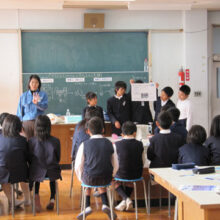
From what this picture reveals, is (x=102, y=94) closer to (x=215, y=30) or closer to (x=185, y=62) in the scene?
(x=185, y=62)

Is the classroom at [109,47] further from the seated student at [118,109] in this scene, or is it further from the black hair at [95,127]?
the black hair at [95,127]

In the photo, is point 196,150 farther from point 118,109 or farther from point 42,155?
point 118,109

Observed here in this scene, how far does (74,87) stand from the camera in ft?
24.9

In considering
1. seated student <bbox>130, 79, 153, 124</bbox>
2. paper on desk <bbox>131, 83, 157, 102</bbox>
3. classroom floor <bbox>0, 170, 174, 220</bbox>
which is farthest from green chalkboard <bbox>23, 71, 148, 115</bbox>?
classroom floor <bbox>0, 170, 174, 220</bbox>

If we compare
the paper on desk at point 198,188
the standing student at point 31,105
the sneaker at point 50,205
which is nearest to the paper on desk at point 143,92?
the standing student at point 31,105

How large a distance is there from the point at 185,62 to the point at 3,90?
365 cm

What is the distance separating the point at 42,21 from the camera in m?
7.42

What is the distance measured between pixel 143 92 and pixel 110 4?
2.12 metres

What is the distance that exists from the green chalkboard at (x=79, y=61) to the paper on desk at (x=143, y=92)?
1648 millimetres

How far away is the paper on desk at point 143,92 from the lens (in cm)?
612

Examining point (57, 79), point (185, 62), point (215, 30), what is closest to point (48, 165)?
point (57, 79)

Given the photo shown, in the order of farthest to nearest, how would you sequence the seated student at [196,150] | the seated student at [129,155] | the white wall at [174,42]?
the white wall at [174,42], the seated student at [129,155], the seated student at [196,150]

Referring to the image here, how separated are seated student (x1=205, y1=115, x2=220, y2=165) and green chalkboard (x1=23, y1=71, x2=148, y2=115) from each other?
397 cm

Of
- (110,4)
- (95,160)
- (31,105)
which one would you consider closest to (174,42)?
(110,4)
